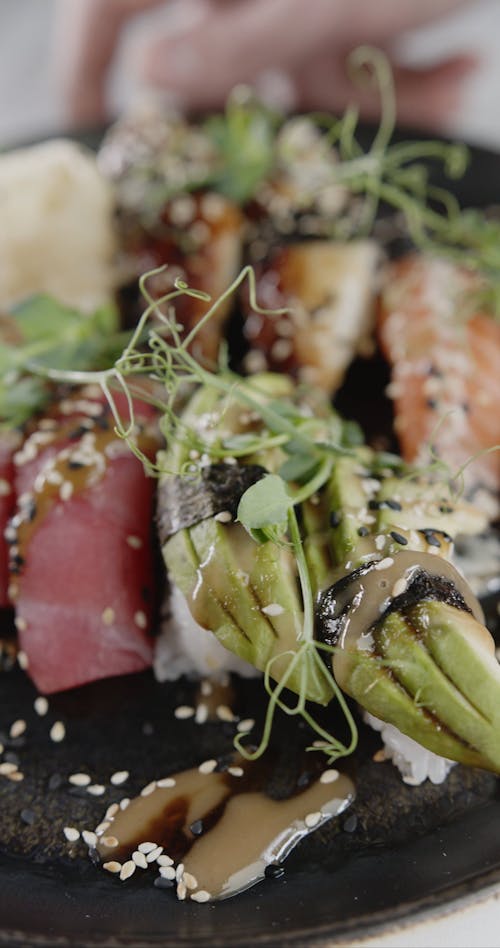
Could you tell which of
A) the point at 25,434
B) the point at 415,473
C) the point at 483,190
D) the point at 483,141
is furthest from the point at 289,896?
the point at 483,141

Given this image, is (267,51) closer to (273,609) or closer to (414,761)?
(273,609)

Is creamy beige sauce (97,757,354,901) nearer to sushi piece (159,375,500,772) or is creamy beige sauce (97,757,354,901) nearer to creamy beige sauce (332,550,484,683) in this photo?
sushi piece (159,375,500,772)

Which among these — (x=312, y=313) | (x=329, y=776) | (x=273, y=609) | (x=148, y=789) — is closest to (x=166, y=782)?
(x=148, y=789)

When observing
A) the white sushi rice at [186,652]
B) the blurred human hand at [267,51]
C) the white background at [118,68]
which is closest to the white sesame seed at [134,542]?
the white sushi rice at [186,652]

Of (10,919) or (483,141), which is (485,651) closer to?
(10,919)

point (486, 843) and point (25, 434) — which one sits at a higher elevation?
point (25, 434)

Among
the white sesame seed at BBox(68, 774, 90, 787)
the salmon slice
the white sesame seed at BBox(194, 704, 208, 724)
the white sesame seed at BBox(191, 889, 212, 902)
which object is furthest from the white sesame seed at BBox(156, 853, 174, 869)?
the salmon slice
